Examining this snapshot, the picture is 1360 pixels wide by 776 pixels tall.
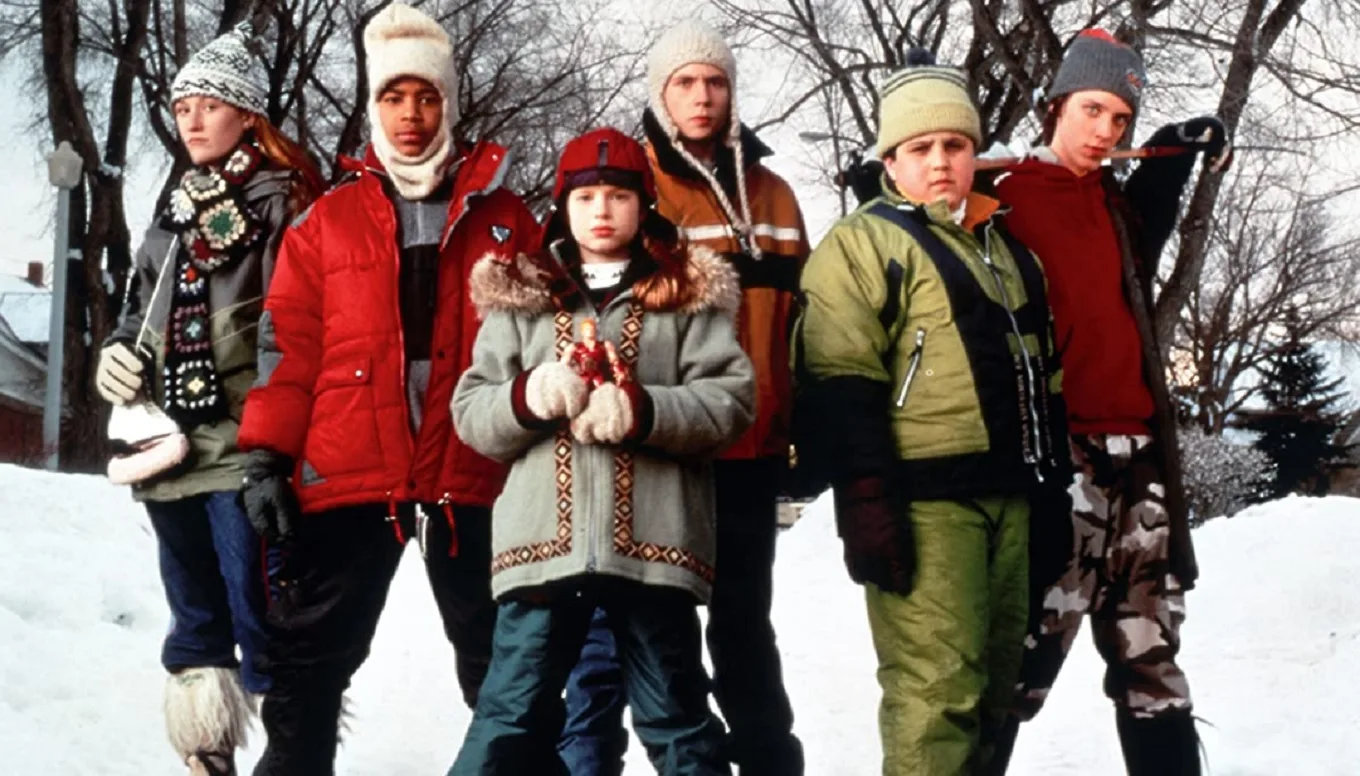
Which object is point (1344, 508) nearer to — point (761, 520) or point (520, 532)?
point (761, 520)

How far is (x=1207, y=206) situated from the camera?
11.2 metres

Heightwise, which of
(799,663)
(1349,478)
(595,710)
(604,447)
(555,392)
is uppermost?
(555,392)

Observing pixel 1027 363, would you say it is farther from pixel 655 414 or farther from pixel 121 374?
pixel 121 374

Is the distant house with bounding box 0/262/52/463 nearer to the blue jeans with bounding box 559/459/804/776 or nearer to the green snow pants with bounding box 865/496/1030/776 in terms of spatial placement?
the blue jeans with bounding box 559/459/804/776

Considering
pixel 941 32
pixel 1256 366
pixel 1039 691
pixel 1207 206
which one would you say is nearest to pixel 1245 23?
pixel 1207 206

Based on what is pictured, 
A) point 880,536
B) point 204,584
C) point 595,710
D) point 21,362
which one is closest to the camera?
point 880,536

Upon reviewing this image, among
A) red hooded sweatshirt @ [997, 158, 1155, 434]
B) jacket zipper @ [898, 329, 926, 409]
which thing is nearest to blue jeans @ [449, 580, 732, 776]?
jacket zipper @ [898, 329, 926, 409]

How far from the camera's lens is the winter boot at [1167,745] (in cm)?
420

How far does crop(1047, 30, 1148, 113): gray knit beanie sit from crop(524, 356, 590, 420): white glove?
1840mm

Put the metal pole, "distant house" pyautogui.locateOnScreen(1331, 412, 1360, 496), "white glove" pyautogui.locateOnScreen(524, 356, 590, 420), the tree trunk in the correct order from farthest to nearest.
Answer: "distant house" pyautogui.locateOnScreen(1331, 412, 1360, 496), the metal pole, the tree trunk, "white glove" pyautogui.locateOnScreen(524, 356, 590, 420)

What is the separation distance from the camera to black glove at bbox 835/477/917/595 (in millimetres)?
3756

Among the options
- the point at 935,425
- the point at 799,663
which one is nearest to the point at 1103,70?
the point at 935,425

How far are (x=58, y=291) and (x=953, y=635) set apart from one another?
1461cm

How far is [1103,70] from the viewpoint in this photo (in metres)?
4.44
